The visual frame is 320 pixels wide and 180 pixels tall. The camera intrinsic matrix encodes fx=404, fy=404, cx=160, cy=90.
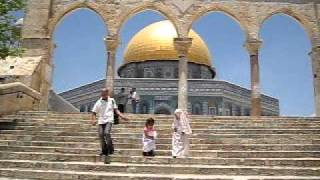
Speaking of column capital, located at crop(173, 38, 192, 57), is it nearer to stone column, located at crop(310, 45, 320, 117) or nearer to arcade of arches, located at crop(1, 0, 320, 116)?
arcade of arches, located at crop(1, 0, 320, 116)

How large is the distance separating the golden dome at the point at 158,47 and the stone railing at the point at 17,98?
21.6 metres

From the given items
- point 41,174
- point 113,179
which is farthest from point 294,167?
point 41,174

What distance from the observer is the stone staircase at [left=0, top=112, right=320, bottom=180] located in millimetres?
6719

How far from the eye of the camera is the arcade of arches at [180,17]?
59.9 ft

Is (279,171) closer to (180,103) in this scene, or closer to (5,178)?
(5,178)

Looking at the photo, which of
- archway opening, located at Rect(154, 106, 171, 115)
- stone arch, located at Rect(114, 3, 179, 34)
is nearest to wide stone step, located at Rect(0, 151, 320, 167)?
stone arch, located at Rect(114, 3, 179, 34)

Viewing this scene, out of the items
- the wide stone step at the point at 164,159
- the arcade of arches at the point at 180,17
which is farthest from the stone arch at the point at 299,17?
the wide stone step at the point at 164,159

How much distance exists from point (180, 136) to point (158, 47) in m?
29.0

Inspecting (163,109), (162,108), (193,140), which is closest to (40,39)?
(193,140)

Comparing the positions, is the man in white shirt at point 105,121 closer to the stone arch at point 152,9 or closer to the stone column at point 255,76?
the stone column at point 255,76

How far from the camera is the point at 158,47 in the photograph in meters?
36.6

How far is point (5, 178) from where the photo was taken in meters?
6.55

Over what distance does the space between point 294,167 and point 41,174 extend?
172 inches

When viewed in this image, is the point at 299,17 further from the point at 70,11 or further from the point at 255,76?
the point at 70,11
